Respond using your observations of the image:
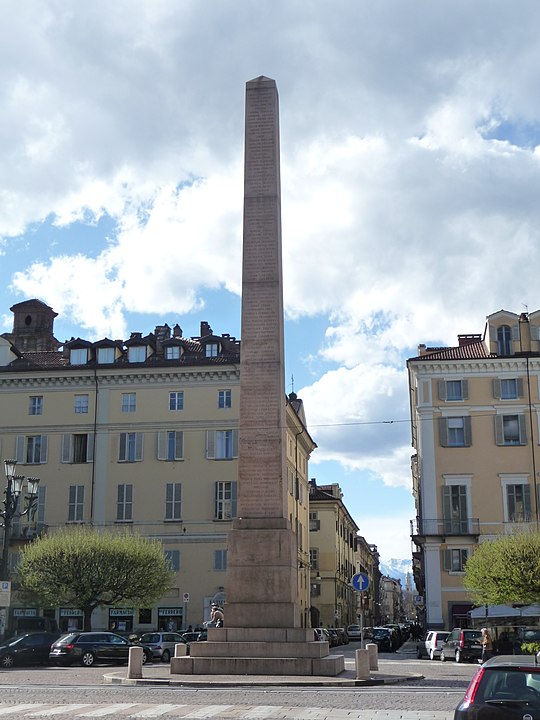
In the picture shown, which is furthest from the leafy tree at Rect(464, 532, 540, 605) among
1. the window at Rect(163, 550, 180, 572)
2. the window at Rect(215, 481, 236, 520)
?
the window at Rect(163, 550, 180, 572)

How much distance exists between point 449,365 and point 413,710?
37.7 metres

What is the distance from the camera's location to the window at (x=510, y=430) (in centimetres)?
5109

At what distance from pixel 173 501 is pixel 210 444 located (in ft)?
11.9

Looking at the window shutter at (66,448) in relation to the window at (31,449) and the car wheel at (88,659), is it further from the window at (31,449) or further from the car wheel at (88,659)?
the car wheel at (88,659)

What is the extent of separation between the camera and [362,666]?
21.7m

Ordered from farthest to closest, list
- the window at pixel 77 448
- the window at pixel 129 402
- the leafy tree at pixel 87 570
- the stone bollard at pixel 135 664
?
the window at pixel 129 402, the window at pixel 77 448, the leafy tree at pixel 87 570, the stone bollard at pixel 135 664

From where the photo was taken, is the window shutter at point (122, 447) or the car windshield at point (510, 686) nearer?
the car windshield at point (510, 686)

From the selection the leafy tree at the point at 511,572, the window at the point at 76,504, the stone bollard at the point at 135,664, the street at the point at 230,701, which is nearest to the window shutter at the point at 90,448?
the window at the point at 76,504

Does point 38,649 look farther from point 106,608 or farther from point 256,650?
point 106,608

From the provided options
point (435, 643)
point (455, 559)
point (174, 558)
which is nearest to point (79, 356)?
point (174, 558)

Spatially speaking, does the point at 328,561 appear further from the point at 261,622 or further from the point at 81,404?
the point at 261,622

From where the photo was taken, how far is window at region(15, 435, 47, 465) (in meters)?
53.7

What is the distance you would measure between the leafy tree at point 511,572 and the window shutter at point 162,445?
18666mm

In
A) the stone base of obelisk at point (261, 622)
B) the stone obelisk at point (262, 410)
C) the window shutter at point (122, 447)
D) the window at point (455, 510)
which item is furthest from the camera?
the window shutter at point (122, 447)
